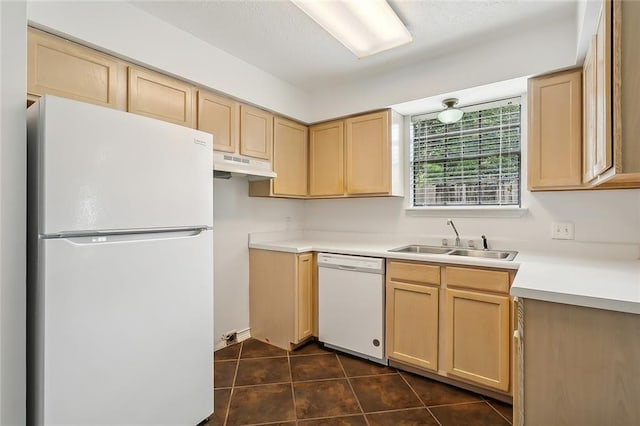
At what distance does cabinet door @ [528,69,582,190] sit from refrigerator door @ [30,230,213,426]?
2.18 meters

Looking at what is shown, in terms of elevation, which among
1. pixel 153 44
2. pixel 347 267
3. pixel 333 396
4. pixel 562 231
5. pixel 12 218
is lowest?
pixel 333 396

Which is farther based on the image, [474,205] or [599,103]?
[474,205]

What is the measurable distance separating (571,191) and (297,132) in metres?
2.34

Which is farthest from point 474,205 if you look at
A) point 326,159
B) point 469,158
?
point 326,159

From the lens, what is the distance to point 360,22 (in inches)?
72.4

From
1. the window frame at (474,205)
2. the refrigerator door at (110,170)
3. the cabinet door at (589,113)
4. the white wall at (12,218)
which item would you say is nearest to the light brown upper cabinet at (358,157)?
the window frame at (474,205)

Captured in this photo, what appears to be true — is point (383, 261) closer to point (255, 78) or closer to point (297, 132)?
point (297, 132)

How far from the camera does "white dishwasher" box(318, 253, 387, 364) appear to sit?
2418 millimetres

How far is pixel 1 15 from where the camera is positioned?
1.23 meters

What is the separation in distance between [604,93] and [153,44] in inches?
95.2

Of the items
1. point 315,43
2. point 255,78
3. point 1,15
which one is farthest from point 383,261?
point 1,15

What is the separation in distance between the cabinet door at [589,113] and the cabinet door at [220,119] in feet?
7.50

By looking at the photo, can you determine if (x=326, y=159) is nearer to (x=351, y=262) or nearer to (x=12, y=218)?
(x=351, y=262)

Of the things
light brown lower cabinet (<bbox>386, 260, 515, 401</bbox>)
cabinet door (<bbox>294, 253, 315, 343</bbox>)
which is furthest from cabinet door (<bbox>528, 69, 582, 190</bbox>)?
cabinet door (<bbox>294, 253, 315, 343</bbox>)
